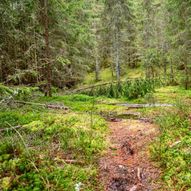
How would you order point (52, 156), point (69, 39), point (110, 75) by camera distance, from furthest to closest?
1. point (110, 75)
2. point (69, 39)
3. point (52, 156)

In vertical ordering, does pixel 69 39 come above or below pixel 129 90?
above

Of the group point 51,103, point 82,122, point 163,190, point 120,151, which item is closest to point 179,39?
point 51,103

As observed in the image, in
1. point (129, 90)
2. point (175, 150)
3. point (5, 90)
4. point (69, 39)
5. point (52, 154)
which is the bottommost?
point (175, 150)

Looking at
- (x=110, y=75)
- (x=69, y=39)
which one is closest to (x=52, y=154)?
(x=69, y=39)

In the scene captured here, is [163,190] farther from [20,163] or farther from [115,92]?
[115,92]

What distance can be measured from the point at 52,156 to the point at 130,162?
2.10 m

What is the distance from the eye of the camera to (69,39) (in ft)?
87.2

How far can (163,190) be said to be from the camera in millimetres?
6438

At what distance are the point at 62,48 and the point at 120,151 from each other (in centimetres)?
1789

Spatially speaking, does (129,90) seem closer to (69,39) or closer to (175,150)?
(69,39)

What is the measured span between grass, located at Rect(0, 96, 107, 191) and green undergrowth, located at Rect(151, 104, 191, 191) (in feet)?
5.42

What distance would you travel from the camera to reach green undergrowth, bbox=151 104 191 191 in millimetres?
6598

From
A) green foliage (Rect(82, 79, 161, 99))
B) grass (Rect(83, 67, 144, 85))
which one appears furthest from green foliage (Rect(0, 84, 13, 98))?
grass (Rect(83, 67, 144, 85))

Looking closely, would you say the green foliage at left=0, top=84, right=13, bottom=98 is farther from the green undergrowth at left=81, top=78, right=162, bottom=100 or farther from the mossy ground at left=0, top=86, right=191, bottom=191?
the green undergrowth at left=81, top=78, right=162, bottom=100
